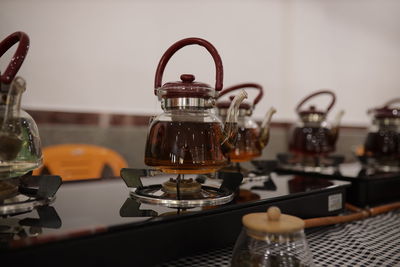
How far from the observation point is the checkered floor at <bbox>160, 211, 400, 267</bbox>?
58cm

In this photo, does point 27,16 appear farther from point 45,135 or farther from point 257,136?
point 257,136

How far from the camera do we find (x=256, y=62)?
212 cm

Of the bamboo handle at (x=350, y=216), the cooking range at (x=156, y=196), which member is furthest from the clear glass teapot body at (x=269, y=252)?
the bamboo handle at (x=350, y=216)

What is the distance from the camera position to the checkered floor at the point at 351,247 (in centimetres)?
58

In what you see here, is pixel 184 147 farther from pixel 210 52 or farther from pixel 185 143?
pixel 210 52

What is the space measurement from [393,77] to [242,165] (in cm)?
292

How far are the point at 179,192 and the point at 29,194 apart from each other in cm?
27

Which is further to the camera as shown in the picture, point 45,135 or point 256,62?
point 256,62

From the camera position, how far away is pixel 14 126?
54cm

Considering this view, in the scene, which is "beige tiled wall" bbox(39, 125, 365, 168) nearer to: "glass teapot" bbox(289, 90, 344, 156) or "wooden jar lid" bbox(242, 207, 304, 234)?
"glass teapot" bbox(289, 90, 344, 156)

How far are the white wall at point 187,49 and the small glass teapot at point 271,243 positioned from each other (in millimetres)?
Result: 435

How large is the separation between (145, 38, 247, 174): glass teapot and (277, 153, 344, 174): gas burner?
541 millimetres

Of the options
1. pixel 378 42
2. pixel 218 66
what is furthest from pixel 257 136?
pixel 378 42

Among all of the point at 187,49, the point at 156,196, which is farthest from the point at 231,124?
the point at 187,49
